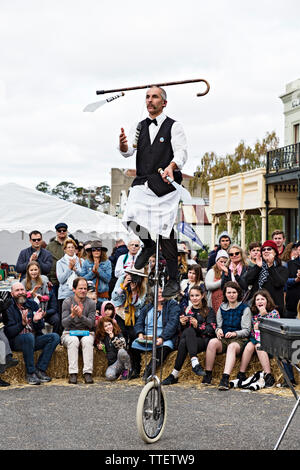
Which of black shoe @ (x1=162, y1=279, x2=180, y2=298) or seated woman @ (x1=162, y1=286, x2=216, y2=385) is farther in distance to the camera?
seated woman @ (x1=162, y1=286, x2=216, y2=385)

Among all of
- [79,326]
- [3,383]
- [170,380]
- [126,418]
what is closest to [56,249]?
[79,326]

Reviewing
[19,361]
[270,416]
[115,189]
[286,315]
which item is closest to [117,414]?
[270,416]

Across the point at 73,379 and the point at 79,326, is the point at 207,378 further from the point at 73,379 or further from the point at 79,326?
the point at 79,326

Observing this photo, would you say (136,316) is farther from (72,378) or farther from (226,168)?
(226,168)

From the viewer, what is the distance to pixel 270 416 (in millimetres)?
6152

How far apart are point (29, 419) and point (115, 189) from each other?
56117 millimetres

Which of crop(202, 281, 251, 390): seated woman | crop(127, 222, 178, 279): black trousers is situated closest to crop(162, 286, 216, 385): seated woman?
crop(202, 281, 251, 390): seated woman

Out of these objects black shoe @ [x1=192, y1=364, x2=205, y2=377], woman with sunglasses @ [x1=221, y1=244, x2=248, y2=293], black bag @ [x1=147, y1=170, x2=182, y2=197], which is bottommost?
black shoe @ [x1=192, y1=364, x2=205, y2=377]

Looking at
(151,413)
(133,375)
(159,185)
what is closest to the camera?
(151,413)

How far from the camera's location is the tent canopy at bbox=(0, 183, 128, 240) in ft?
43.2

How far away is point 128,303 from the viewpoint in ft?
27.9

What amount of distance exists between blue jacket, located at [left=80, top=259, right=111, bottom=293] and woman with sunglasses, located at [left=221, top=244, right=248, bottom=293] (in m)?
1.48

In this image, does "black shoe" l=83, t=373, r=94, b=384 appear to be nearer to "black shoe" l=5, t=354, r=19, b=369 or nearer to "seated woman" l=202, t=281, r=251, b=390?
"black shoe" l=5, t=354, r=19, b=369

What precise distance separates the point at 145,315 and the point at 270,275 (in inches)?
60.3
